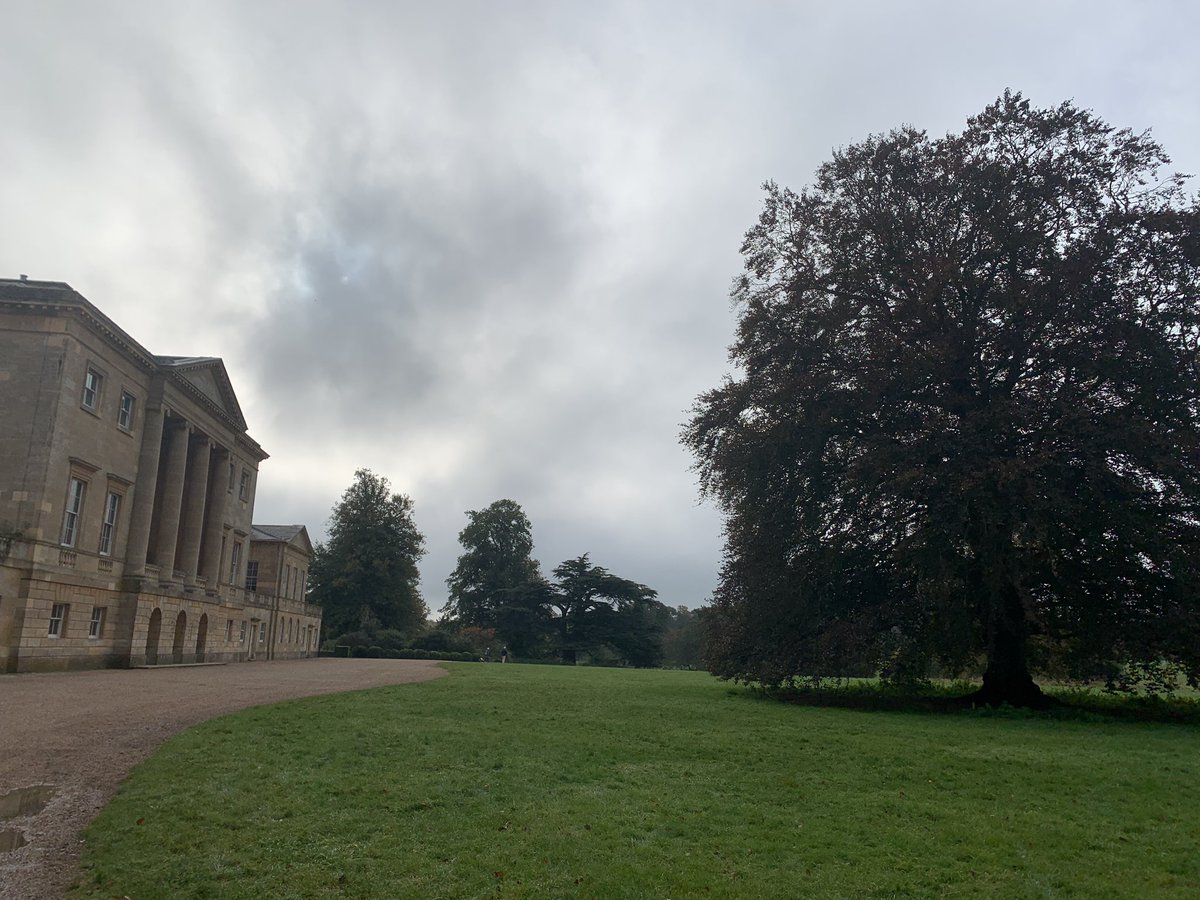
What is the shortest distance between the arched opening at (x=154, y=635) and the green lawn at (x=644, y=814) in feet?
93.1

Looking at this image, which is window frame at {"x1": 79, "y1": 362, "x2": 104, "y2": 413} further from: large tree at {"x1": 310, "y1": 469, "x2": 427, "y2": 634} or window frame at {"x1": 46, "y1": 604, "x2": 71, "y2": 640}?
large tree at {"x1": 310, "y1": 469, "x2": 427, "y2": 634}

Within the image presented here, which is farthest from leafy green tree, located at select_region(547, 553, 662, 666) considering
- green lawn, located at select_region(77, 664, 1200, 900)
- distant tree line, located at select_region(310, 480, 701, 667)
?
green lawn, located at select_region(77, 664, 1200, 900)

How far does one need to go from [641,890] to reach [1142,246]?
72.2 ft

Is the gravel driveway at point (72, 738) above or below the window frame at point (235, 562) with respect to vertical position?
below

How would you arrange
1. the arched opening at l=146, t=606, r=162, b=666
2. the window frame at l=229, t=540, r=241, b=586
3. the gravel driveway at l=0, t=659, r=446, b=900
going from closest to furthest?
the gravel driveway at l=0, t=659, r=446, b=900 < the arched opening at l=146, t=606, r=162, b=666 < the window frame at l=229, t=540, r=241, b=586

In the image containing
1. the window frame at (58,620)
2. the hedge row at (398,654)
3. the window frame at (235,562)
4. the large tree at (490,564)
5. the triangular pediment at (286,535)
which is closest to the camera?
the window frame at (58,620)

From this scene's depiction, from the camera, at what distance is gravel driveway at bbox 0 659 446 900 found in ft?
26.7

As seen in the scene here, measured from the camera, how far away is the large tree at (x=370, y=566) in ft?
277

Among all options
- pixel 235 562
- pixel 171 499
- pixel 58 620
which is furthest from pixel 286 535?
pixel 58 620

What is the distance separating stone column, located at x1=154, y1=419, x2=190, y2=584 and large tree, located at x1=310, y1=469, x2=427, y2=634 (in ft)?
Answer: 126

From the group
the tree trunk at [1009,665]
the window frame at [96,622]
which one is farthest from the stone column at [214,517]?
the tree trunk at [1009,665]

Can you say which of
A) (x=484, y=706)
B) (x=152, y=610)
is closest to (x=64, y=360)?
(x=152, y=610)

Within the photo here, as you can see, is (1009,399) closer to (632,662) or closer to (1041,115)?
(1041,115)

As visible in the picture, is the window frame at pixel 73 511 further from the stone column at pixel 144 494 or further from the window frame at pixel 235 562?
the window frame at pixel 235 562
